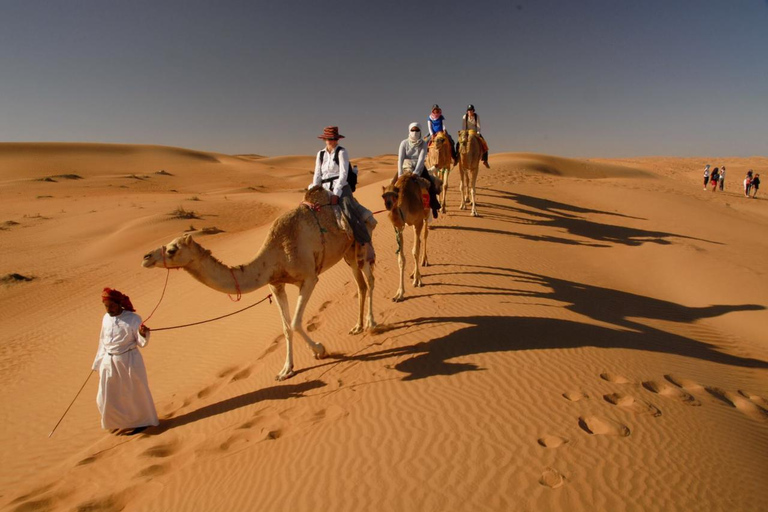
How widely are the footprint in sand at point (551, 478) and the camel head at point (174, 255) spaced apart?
13.1 feet

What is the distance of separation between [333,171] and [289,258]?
1.68 m

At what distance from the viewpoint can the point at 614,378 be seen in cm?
505

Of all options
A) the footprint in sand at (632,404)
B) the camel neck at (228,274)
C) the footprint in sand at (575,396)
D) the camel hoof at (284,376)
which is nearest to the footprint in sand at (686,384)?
the footprint in sand at (632,404)

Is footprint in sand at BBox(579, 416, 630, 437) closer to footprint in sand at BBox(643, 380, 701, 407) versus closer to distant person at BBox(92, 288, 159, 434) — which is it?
footprint in sand at BBox(643, 380, 701, 407)

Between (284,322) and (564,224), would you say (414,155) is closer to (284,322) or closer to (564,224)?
(284,322)

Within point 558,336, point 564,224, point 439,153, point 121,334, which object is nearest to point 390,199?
point 558,336

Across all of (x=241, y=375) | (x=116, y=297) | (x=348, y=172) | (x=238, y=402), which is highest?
(x=348, y=172)

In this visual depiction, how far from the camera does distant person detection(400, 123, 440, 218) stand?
8.59m

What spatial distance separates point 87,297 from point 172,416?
889 centimetres

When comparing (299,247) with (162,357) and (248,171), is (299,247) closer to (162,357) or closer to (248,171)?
(162,357)

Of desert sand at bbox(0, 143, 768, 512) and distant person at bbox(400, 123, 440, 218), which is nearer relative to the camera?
desert sand at bbox(0, 143, 768, 512)

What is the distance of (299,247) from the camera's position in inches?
221

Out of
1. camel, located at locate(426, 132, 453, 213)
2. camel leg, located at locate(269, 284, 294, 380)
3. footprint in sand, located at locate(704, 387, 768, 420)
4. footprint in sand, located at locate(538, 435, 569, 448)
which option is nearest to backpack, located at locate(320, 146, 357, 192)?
camel leg, located at locate(269, 284, 294, 380)

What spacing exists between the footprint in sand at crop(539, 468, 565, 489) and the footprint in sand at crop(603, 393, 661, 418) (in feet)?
5.00
